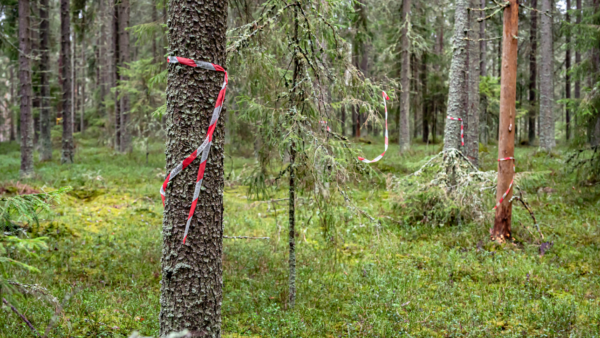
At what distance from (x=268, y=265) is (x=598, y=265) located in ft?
19.3

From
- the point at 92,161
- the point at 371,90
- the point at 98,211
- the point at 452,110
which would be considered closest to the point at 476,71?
the point at 452,110

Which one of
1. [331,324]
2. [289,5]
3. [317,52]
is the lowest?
[331,324]

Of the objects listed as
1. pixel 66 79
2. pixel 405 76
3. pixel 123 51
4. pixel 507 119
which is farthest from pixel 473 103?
pixel 66 79

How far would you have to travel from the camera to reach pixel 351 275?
7215 mm

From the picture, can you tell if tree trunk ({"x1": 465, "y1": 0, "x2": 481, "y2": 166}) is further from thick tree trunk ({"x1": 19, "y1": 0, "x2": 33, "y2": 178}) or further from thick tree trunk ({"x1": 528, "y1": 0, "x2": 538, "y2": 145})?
thick tree trunk ({"x1": 19, "y1": 0, "x2": 33, "y2": 178})

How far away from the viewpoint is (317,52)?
19.6 ft

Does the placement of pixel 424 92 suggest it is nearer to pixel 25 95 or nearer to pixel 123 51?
pixel 123 51

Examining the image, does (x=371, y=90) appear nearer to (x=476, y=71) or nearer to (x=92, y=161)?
(x=476, y=71)

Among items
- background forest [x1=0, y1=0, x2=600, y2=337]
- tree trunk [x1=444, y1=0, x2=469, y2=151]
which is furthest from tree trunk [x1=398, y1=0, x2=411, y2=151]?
tree trunk [x1=444, y1=0, x2=469, y2=151]

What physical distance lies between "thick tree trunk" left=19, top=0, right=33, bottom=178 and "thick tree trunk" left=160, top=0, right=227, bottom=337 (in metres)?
14.0

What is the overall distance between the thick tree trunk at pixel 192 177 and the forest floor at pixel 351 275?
114cm

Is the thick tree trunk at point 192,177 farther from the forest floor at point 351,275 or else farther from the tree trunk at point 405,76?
the tree trunk at point 405,76

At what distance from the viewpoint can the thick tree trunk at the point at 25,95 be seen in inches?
597

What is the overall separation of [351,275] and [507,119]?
452 centimetres
